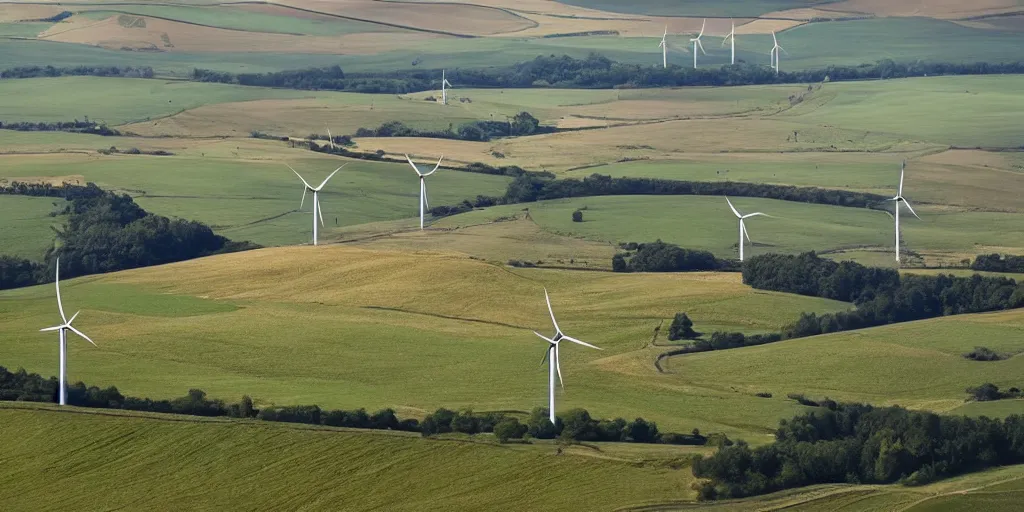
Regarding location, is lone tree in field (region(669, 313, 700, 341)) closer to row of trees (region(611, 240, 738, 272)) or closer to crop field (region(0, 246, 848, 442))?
crop field (region(0, 246, 848, 442))

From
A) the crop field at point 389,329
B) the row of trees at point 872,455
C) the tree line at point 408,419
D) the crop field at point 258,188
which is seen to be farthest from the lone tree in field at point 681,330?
the crop field at point 258,188

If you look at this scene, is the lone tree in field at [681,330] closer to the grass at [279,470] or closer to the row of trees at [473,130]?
the grass at [279,470]

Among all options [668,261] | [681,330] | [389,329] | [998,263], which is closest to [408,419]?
[389,329]

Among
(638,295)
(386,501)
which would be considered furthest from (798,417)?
(638,295)

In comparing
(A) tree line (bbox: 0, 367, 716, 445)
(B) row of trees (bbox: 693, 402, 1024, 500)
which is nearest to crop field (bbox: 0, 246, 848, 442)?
(A) tree line (bbox: 0, 367, 716, 445)

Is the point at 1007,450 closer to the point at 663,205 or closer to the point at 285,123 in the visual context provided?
the point at 663,205

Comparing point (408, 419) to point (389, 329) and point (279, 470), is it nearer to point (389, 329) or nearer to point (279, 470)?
point (279, 470)
